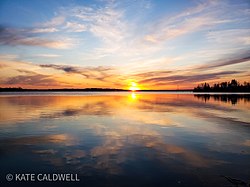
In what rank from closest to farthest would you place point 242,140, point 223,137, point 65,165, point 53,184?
point 53,184 → point 65,165 → point 242,140 → point 223,137

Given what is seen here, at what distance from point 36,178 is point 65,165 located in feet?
4.43

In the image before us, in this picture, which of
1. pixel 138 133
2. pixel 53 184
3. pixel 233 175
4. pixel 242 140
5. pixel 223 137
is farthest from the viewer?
pixel 138 133

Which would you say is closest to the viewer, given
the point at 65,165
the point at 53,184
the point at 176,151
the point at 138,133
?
the point at 53,184

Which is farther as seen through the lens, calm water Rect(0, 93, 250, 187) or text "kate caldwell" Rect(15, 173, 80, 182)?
calm water Rect(0, 93, 250, 187)

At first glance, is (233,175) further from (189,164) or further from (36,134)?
(36,134)

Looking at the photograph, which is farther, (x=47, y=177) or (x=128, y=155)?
(x=128, y=155)

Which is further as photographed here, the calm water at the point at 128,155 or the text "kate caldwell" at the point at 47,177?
the calm water at the point at 128,155

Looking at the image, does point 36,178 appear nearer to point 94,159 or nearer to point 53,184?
point 53,184

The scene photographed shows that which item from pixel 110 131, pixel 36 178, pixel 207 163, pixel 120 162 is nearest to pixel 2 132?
pixel 110 131

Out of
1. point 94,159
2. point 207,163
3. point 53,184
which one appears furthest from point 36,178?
point 207,163

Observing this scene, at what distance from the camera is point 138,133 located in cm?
1438

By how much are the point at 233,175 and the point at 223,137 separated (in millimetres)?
6548

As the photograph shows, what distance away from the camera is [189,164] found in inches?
336

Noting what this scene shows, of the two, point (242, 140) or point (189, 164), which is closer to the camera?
point (189, 164)
